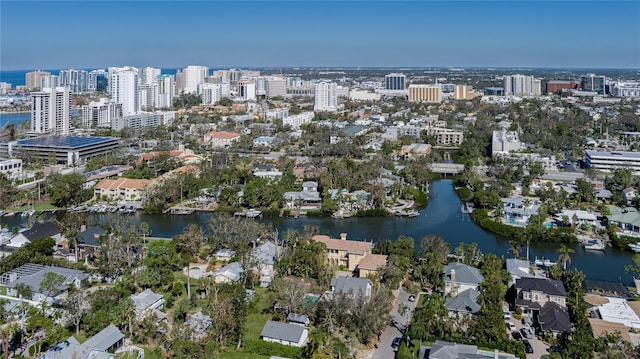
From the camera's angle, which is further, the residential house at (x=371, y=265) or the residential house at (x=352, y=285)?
the residential house at (x=371, y=265)

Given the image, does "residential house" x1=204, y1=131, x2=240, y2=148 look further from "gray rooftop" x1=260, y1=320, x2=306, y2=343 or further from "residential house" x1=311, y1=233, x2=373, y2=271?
"gray rooftop" x1=260, y1=320, x2=306, y2=343

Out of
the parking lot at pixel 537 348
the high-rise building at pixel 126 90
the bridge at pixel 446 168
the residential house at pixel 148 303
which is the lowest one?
the parking lot at pixel 537 348

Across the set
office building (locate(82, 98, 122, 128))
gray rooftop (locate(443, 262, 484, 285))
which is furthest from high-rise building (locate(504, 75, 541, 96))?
gray rooftop (locate(443, 262, 484, 285))

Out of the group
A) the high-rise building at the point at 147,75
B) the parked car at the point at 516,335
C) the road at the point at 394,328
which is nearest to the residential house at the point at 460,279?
the road at the point at 394,328

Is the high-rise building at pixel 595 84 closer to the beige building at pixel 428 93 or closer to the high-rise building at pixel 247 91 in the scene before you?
the beige building at pixel 428 93

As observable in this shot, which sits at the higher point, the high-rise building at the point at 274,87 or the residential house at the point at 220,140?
→ the high-rise building at the point at 274,87

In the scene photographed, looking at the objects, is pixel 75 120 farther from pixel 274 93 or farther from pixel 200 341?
pixel 200 341

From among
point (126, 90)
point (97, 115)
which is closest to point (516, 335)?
point (97, 115)
